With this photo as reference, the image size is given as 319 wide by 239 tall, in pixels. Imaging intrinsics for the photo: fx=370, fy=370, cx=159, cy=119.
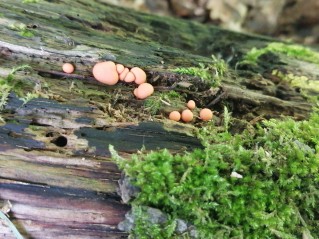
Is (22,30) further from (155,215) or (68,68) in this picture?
(155,215)

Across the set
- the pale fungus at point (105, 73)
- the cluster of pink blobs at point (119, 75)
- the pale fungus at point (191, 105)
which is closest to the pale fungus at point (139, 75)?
the cluster of pink blobs at point (119, 75)

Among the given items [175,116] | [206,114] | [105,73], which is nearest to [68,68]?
[105,73]

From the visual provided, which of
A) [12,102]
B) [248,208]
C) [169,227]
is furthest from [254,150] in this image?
[12,102]

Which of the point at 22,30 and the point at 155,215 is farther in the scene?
the point at 22,30

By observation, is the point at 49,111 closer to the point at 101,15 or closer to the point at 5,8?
the point at 5,8

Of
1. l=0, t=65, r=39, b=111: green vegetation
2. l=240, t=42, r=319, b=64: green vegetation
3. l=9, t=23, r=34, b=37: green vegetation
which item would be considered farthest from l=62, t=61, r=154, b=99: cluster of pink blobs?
l=240, t=42, r=319, b=64: green vegetation
